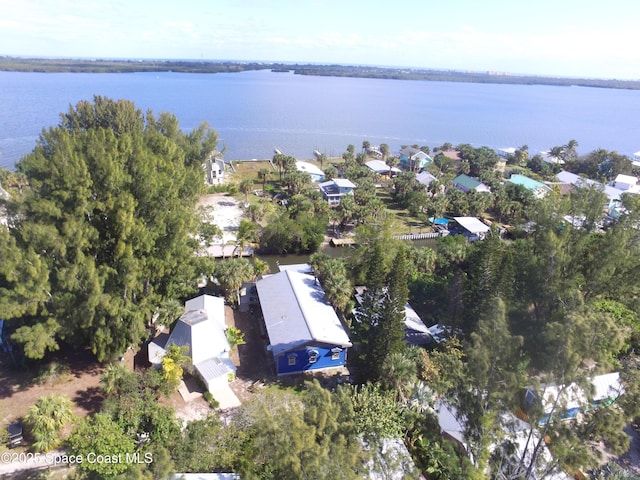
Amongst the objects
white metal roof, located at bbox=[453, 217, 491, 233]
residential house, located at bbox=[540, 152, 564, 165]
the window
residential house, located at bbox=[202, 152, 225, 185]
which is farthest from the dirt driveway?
residential house, located at bbox=[540, 152, 564, 165]

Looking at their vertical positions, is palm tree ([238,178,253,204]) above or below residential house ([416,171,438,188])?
below

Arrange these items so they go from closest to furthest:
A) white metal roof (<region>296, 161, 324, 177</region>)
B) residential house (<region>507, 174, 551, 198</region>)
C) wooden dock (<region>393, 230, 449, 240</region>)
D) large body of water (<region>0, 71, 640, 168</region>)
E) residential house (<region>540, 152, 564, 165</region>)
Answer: wooden dock (<region>393, 230, 449, 240</region>) < residential house (<region>507, 174, 551, 198</region>) < white metal roof (<region>296, 161, 324, 177</region>) < residential house (<region>540, 152, 564, 165</region>) < large body of water (<region>0, 71, 640, 168</region>)

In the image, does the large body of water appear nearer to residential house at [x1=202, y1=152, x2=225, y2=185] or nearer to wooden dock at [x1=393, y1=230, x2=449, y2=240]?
residential house at [x1=202, y1=152, x2=225, y2=185]

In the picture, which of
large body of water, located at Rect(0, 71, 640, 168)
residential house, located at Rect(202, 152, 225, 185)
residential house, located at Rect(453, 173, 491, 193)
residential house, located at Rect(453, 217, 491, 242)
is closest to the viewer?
residential house, located at Rect(453, 217, 491, 242)

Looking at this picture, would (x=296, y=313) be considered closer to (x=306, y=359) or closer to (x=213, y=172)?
(x=306, y=359)

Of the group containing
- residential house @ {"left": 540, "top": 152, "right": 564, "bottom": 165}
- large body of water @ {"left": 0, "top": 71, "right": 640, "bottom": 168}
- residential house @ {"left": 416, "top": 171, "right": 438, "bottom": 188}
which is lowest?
residential house @ {"left": 416, "top": 171, "right": 438, "bottom": 188}

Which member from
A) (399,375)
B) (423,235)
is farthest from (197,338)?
(423,235)

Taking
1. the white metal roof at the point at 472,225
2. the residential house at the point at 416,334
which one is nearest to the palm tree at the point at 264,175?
the white metal roof at the point at 472,225

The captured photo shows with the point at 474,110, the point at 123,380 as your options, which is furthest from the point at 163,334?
the point at 474,110

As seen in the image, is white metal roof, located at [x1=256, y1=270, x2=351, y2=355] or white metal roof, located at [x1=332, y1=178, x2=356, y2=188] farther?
white metal roof, located at [x1=332, y1=178, x2=356, y2=188]
